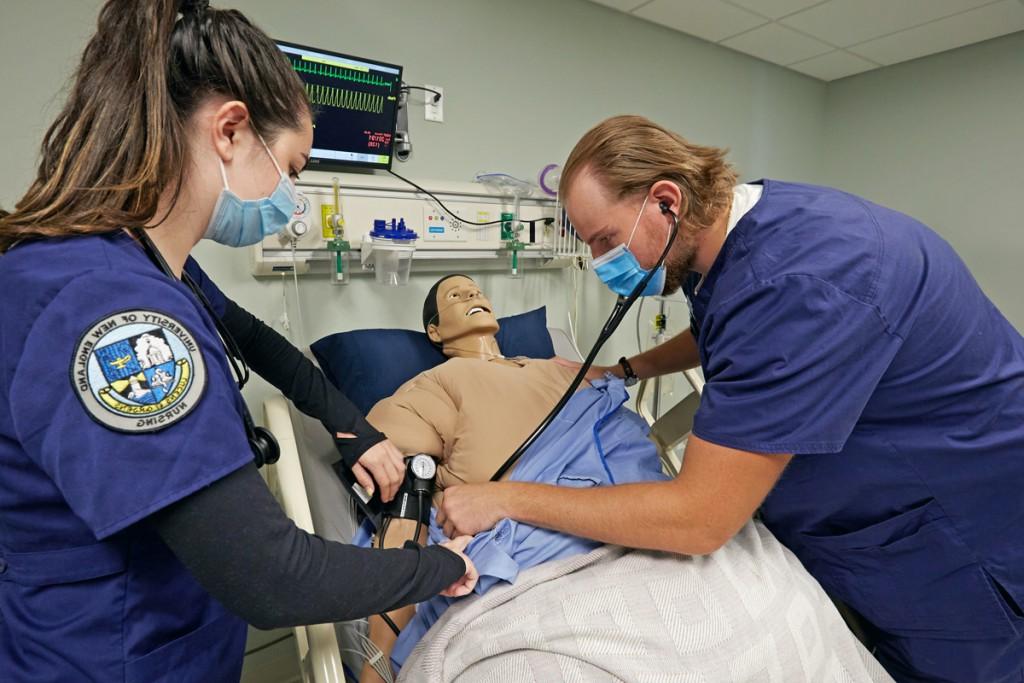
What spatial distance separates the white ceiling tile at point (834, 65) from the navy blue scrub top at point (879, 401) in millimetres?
2462

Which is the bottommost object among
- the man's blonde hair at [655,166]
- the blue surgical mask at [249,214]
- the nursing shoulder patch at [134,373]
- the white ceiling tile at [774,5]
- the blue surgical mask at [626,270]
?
the nursing shoulder patch at [134,373]

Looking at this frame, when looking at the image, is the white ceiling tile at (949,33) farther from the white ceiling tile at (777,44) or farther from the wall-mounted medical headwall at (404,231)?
the wall-mounted medical headwall at (404,231)

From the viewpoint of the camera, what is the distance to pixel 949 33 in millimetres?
2564

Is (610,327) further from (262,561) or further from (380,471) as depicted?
(262,561)

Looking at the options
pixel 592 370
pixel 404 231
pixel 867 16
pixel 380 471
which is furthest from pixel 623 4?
pixel 380 471

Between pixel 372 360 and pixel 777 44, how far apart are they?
2513 mm

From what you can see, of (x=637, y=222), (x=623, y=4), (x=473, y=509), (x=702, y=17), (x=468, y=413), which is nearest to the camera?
(x=473, y=509)

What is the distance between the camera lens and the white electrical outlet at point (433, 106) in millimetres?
1847

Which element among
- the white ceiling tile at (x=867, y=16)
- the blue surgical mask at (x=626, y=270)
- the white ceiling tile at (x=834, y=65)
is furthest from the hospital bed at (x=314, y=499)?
the white ceiling tile at (x=834, y=65)

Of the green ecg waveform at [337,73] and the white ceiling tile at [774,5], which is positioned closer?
the green ecg waveform at [337,73]

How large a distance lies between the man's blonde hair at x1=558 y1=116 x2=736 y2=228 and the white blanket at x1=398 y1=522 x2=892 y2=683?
0.63 metres

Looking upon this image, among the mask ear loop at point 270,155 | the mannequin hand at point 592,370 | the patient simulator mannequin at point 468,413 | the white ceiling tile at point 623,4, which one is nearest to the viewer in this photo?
the mask ear loop at point 270,155

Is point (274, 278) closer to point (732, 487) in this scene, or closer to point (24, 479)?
point (24, 479)

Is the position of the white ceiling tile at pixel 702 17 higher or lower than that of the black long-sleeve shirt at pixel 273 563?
higher
